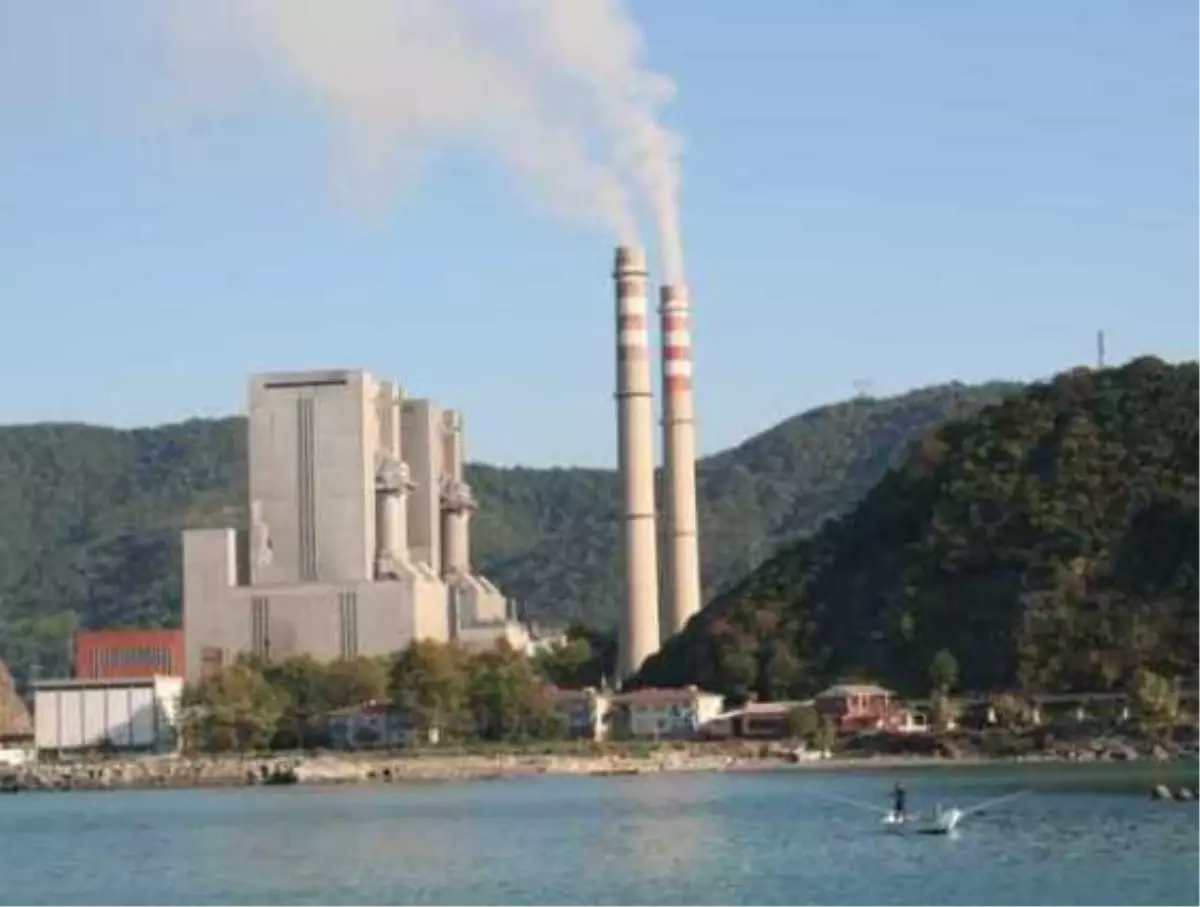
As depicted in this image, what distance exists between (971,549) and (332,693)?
1392 inches

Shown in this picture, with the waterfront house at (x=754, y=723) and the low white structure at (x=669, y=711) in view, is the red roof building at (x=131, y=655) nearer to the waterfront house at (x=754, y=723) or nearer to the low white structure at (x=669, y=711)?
the low white structure at (x=669, y=711)

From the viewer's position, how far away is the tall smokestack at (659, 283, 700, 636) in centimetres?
16788

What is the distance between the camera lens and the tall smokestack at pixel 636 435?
6516 inches

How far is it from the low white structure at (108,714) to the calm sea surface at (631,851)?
184ft

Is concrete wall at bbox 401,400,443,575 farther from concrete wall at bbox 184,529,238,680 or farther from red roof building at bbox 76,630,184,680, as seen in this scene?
red roof building at bbox 76,630,184,680

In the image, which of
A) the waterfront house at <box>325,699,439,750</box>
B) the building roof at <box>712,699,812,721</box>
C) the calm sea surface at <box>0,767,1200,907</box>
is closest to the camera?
the calm sea surface at <box>0,767,1200,907</box>

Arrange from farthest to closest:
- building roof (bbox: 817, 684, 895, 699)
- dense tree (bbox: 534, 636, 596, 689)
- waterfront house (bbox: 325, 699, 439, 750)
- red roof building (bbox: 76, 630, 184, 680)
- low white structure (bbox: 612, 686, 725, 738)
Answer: dense tree (bbox: 534, 636, 596, 689) → red roof building (bbox: 76, 630, 184, 680) → waterfront house (bbox: 325, 699, 439, 750) → low white structure (bbox: 612, 686, 725, 738) → building roof (bbox: 817, 684, 895, 699)

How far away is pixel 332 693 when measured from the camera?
157 metres

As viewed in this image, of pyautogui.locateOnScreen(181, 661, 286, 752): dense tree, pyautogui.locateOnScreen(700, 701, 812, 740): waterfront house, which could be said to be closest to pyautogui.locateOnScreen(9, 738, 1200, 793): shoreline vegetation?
pyautogui.locateOnScreen(700, 701, 812, 740): waterfront house

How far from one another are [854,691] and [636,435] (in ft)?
97.7

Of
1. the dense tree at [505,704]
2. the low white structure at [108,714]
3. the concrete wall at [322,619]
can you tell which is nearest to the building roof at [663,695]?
the dense tree at [505,704]

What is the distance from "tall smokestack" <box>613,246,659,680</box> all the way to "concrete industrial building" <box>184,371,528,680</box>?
963cm

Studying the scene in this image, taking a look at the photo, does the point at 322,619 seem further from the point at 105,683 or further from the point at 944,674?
the point at 944,674

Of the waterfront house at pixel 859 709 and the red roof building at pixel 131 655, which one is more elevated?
the red roof building at pixel 131 655
